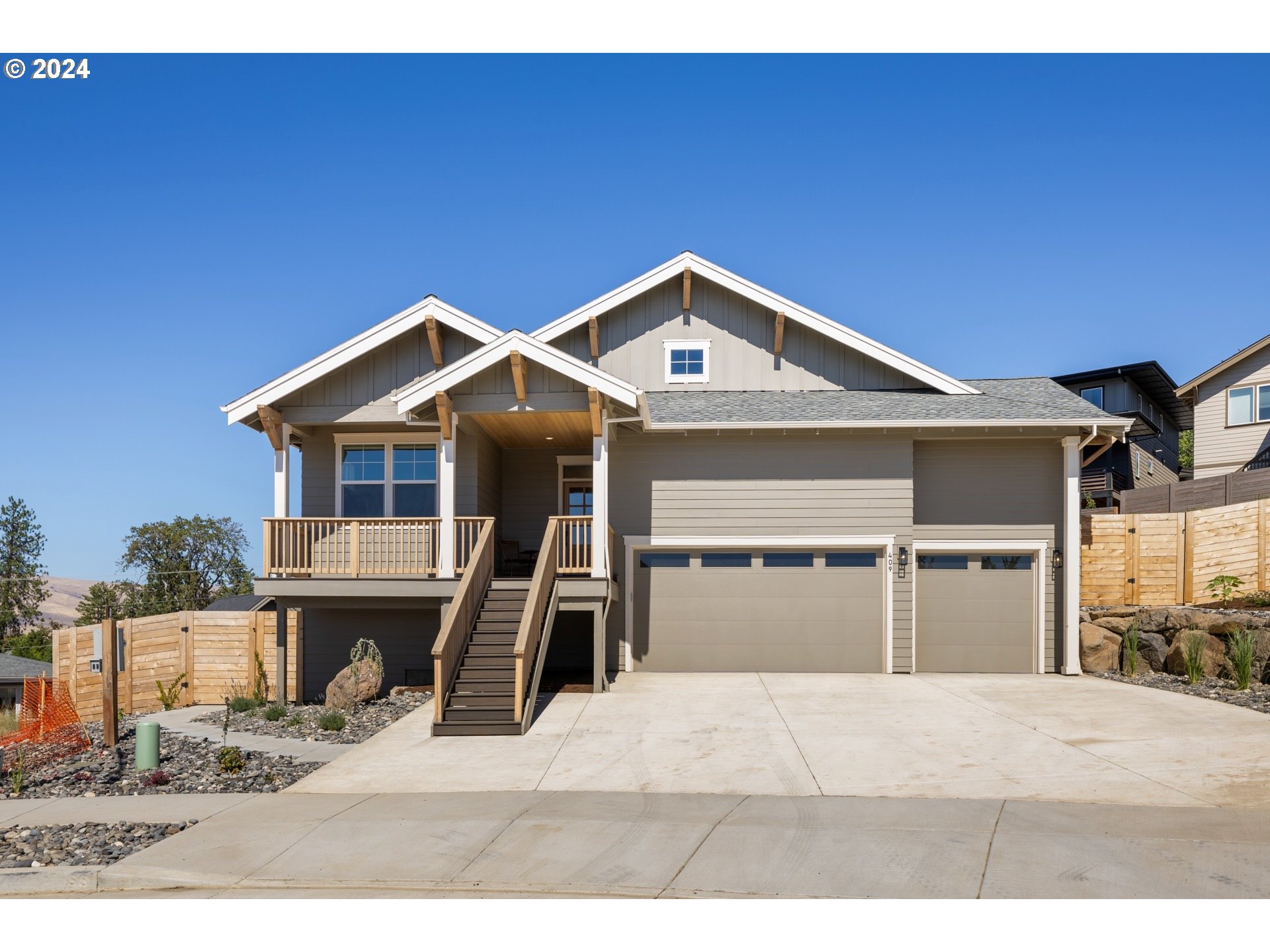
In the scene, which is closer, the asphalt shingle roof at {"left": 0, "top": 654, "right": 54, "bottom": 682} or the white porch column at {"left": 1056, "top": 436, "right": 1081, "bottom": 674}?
the white porch column at {"left": 1056, "top": 436, "right": 1081, "bottom": 674}

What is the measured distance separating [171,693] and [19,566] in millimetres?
38731

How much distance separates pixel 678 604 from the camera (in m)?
17.0

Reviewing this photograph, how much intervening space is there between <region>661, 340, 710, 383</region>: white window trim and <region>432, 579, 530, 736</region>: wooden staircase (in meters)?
6.33

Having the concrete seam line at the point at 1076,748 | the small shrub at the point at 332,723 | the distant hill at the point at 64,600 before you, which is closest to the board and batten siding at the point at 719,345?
the concrete seam line at the point at 1076,748

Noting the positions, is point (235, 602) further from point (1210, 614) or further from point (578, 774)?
point (1210, 614)

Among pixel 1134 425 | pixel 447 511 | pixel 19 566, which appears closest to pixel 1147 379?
pixel 1134 425

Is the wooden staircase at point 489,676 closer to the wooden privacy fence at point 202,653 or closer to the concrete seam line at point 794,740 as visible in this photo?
the concrete seam line at point 794,740

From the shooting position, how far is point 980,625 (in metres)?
17.1

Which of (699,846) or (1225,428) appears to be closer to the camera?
(699,846)

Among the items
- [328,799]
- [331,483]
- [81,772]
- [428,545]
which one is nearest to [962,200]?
[428,545]

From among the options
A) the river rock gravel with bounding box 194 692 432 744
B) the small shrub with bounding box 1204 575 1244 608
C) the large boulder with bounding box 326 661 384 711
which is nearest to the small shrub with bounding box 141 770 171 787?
the river rock gravel with bounding box 194 692 432 744

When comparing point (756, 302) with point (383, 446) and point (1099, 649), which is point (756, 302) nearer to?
point (383, 446)

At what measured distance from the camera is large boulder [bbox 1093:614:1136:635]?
16812 millimetres

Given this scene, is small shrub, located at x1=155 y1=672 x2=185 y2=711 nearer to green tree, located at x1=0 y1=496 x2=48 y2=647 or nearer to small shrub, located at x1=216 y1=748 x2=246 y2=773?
small shrub, located at x1=216 y1=748 x2=246 y2=773
